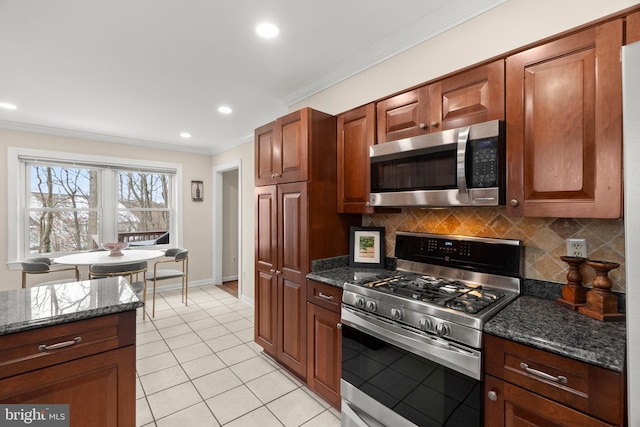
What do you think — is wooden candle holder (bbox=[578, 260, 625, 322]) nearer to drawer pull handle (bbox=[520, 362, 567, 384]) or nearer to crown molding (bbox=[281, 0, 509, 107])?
drawer pull handle (bbox=[520, 362, 567, 384])

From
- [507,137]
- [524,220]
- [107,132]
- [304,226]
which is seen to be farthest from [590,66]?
[107,132]

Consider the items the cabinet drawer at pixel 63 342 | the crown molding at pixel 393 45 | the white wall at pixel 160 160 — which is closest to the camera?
the cabinet drawer at pixel 63 342

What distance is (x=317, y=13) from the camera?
5.89 ft

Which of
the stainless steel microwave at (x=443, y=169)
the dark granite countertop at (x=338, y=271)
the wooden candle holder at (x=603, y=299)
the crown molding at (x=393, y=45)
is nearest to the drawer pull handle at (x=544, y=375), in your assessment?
the wooden candle holder at (x=603, y=299)

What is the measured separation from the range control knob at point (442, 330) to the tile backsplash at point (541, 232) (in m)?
0.69

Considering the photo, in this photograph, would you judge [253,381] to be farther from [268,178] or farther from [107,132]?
[107,132]

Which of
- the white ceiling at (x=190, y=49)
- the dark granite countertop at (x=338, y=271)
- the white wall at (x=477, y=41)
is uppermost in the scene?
the white ceiling at (x=190, y=49)

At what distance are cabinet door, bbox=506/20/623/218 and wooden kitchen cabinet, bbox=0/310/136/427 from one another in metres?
2.02

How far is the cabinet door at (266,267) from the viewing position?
2.59m

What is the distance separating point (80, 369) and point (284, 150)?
1.87m

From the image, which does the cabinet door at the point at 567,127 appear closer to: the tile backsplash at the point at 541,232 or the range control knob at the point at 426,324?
the tile backsplash at the point at 541,232

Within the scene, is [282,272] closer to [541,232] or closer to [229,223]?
[541,232]

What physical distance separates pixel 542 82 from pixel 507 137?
0.89ft

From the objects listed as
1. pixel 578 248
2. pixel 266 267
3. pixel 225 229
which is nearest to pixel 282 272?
pixel 266 267
